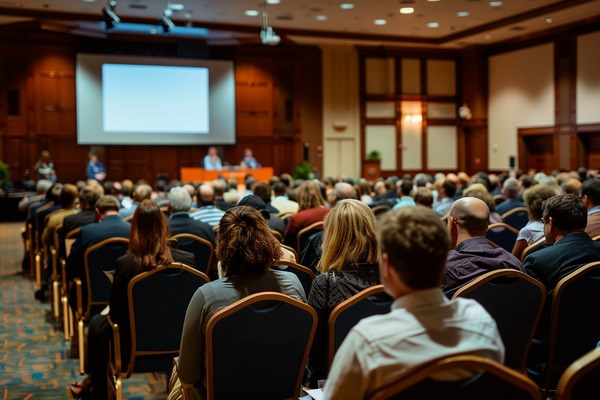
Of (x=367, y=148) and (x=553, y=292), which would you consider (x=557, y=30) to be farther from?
(x=553, y=292)

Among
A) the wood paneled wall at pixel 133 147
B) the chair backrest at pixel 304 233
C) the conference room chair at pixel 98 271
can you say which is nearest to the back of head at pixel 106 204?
the conference room chair at pixel 98 271

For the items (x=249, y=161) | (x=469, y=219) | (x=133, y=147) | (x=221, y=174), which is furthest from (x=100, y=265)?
(x=133, y=147)

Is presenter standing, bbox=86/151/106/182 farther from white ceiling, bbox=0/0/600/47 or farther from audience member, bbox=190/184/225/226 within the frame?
audience member, bbox=190/184/225/226

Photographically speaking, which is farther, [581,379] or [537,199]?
[537,199]

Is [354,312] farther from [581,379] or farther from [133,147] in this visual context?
[133,147]

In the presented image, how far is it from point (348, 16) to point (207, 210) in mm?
11551

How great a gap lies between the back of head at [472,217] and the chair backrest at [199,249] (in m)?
2.05

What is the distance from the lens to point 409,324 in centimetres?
158

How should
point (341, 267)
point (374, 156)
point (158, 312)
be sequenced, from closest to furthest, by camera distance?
1. point (341, 267)
2. point (158, 312)
3. point (374, 156)

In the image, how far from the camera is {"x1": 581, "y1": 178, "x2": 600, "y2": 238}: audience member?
177 inches

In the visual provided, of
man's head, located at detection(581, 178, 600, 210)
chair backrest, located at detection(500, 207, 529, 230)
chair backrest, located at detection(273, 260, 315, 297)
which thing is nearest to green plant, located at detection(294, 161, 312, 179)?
chair backrest, located at detection(500, 207, 529, 230)

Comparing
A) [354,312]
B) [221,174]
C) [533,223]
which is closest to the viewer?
[354,312]

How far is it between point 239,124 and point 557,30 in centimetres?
913

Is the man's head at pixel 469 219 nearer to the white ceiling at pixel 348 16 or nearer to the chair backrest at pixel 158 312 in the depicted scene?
the chair backrest at pixel 158 312
